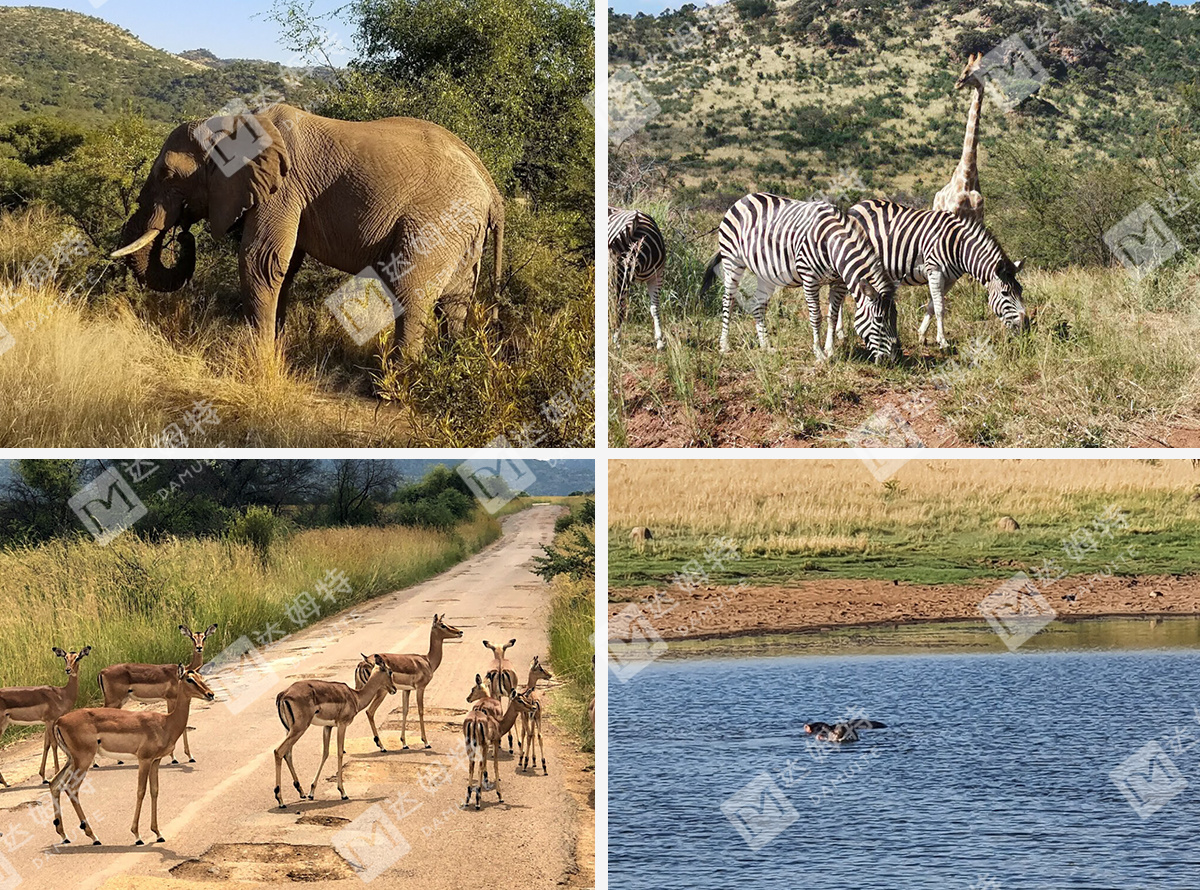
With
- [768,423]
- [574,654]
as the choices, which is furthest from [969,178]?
[574,654]

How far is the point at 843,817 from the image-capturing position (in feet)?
24.5

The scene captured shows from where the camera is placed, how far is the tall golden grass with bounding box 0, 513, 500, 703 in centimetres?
667

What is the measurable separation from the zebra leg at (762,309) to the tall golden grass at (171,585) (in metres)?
1.87

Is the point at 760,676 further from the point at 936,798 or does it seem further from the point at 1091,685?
the point at 1091,685

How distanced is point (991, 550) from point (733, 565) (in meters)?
2.47

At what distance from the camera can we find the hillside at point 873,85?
37.8 ft

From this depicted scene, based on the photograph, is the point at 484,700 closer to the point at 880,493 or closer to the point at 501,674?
the point at 501,674

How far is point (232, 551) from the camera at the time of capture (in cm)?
702

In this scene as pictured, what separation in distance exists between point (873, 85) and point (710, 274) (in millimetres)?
6638

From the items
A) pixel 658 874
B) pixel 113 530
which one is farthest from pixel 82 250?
pixel 658 874

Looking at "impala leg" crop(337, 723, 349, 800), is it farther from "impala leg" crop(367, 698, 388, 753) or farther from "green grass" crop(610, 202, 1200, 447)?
"green grass" crop(610, 202, 1200, 447)

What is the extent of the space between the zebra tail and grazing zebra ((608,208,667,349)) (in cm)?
48

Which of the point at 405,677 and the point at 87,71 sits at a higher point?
the point at 87,71

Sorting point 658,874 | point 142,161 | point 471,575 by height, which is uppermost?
point 142,161
